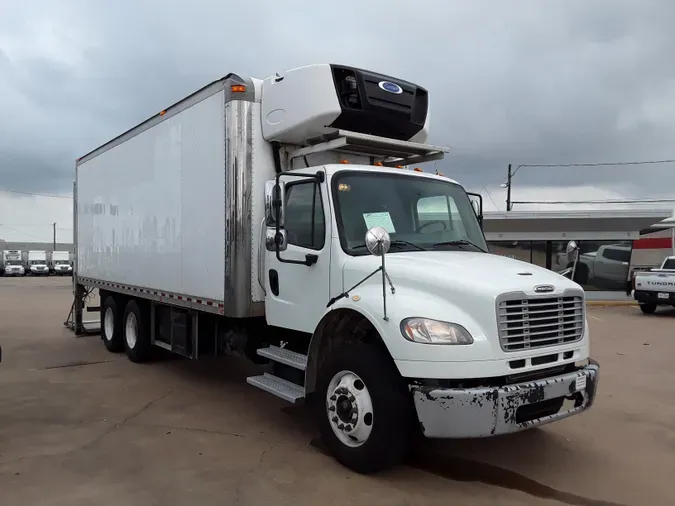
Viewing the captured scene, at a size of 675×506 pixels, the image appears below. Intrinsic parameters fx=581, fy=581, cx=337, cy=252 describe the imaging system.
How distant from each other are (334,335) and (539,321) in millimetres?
1746

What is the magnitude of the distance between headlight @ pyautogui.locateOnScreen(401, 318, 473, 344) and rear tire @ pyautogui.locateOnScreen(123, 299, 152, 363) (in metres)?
5.80

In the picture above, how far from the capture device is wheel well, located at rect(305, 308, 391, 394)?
16.3ft

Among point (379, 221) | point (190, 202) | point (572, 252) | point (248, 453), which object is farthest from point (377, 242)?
point (190, 202)

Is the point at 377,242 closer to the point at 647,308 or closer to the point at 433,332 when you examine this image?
the point at 433,332

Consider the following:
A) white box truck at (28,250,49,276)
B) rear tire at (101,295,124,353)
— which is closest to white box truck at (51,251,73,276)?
white box truck at (28,250,49,276)

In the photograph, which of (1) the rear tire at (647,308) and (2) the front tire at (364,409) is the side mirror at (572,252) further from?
(1) the rear tire at (647,308)

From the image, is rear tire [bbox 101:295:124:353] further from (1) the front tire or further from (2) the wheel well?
(1) the front tire

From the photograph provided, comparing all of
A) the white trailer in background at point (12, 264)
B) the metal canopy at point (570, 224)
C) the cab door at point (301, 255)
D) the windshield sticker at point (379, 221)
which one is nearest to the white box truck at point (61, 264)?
the white trailer in background at point (12, 264)

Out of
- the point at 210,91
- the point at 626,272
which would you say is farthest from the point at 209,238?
the point at 626,272

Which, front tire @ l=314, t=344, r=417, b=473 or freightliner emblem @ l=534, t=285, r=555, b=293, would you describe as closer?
front tire @ l=314, t=344, r=417, b=473

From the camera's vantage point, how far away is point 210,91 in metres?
6.56

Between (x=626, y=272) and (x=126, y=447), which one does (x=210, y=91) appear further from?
(x=626, y=272)

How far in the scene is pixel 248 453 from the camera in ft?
17.3

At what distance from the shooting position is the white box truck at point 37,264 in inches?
1983
